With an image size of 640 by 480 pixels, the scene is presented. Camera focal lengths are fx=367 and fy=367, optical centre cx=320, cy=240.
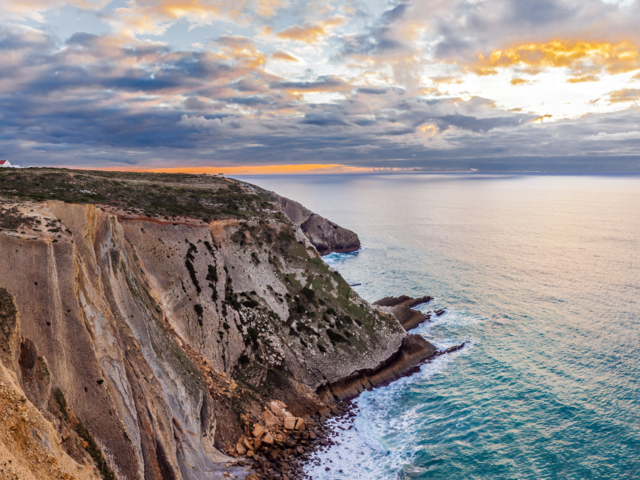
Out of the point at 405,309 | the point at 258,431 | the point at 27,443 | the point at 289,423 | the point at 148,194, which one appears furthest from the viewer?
the point at 405,309

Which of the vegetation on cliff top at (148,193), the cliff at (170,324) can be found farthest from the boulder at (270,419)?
the vegetation on cliff top at (148,193)

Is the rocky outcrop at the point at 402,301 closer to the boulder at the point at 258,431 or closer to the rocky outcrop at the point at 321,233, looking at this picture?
the boulder at the point at 258,431

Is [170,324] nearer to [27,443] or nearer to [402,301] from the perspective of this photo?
[27,443]

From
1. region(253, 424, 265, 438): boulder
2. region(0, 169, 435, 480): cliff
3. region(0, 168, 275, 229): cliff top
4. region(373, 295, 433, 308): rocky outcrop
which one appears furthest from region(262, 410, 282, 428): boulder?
region(373, 295, 433, 308): rocky outcrop

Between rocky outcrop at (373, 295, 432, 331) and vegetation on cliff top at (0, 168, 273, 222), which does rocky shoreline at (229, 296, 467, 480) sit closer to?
rocky outcrop at (373, 295, 432, 331)

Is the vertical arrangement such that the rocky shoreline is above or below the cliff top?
below

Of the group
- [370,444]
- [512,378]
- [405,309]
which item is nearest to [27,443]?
[370,444]
